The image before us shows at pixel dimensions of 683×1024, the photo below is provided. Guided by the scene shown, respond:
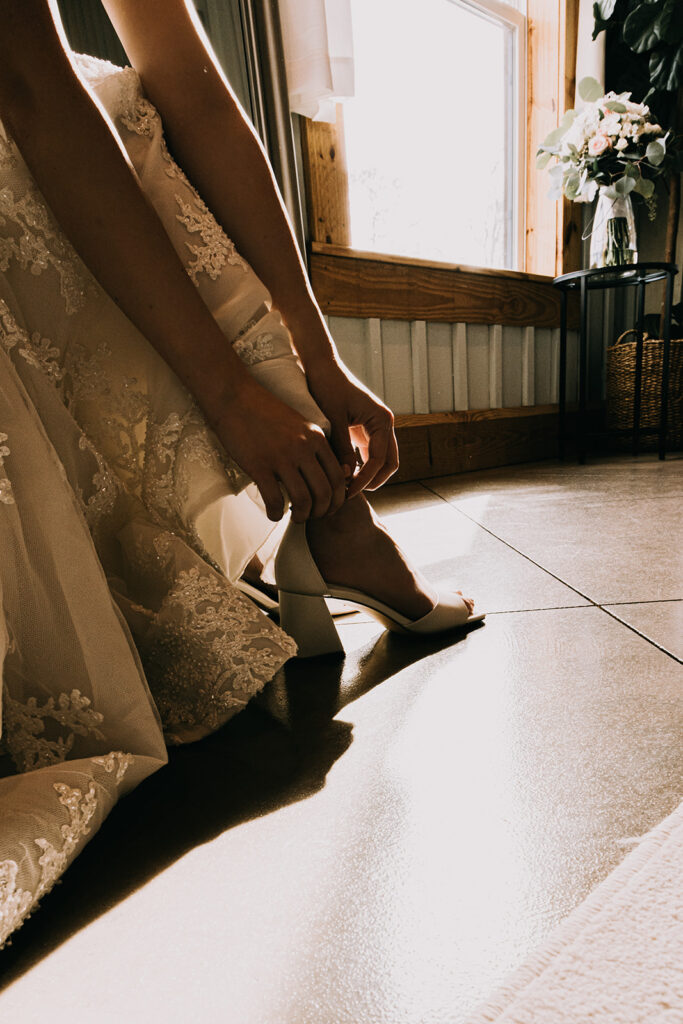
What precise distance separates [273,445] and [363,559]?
193 mm

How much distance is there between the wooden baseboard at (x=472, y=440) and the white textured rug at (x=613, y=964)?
1920 millimetres

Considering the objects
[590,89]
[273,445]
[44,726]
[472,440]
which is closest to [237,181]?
[273,445]

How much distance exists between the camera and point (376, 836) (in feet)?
1.27

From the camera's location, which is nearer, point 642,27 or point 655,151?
point 655,151

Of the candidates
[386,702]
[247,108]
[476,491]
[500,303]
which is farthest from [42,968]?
[500,303]

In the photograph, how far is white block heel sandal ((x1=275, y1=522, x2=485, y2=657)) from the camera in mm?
659

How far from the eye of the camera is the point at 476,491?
74.2 inches

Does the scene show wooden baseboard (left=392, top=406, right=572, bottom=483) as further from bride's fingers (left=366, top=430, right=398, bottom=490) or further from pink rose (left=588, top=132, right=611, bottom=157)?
bride's fingers (left=366, top=430, right=398, bottom=490)

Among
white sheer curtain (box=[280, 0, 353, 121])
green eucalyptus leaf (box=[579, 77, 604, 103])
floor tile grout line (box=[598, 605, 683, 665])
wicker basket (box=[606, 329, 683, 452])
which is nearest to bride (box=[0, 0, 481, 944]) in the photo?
floor tile grout line (box=[598, 605, 683, 665])

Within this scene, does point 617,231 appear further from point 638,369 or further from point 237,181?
point 237,181

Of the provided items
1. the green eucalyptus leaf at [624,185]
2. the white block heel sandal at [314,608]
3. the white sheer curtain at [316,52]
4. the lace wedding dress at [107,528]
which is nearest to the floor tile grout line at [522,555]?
the white block heel sandal at [314,608]

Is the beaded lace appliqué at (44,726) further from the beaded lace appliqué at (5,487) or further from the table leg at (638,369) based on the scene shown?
the table leg at (638,369)

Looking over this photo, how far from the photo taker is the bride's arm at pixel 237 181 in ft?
2.16

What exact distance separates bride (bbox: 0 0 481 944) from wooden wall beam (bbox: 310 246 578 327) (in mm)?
1347
